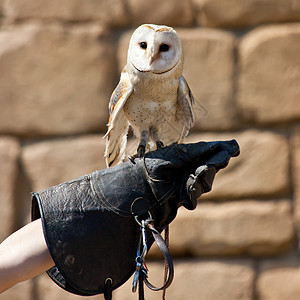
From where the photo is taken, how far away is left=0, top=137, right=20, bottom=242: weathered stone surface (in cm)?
275

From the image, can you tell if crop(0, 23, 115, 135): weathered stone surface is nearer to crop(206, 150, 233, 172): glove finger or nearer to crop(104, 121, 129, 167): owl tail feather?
crop(104, 121, 129, 167): owl tail feather

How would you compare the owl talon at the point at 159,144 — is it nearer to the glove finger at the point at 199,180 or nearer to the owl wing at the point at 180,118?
the owl wing at the point at 180,118

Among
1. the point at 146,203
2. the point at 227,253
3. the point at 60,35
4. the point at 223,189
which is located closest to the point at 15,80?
the point at 60,35

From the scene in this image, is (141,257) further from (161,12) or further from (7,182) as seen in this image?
(161,12)

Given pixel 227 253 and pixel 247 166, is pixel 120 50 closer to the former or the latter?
pixel 247 166

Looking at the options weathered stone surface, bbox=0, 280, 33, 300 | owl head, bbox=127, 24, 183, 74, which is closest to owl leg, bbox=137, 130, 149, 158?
owl head, bbox=127, 24, 183, 74

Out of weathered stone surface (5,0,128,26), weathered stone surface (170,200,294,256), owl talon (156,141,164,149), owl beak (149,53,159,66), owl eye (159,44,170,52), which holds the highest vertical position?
weathered stone surface (5,0,128,26)

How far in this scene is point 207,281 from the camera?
2.72 metres

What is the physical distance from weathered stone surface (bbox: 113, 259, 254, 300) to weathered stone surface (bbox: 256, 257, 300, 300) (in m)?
0.05

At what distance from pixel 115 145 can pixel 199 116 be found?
69cm

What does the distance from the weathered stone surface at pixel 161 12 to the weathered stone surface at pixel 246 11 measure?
72 millimetres

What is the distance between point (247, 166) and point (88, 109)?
0.78 meters

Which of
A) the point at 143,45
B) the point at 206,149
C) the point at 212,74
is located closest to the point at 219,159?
the point at 206,149

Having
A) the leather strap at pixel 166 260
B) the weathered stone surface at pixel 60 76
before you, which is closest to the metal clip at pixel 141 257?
the leather strap at pixel 166 260
